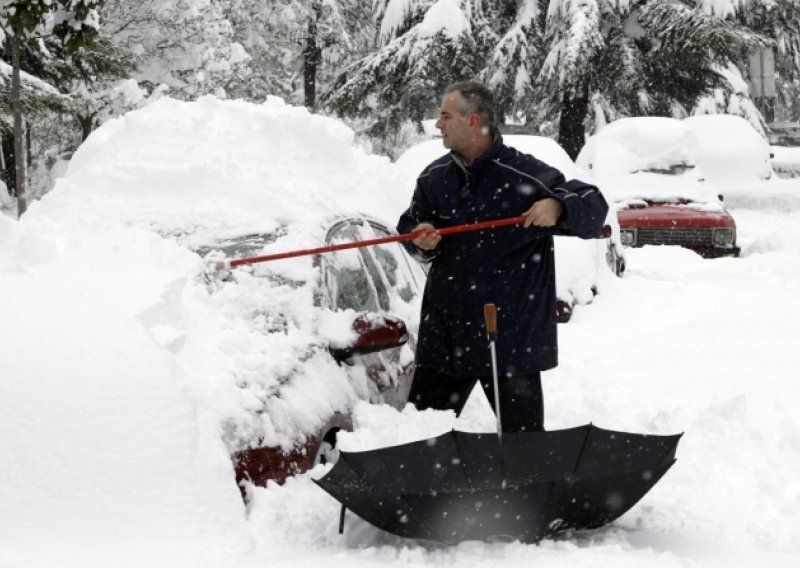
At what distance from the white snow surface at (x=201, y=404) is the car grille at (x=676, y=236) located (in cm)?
645

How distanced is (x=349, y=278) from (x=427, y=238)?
494 mm

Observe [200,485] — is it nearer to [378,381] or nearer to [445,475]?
[445,475]

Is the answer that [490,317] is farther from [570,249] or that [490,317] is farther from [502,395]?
[570,249]

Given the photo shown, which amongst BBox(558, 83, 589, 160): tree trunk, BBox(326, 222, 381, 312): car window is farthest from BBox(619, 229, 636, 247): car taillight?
BBox(326, 222, 381, 312): car window

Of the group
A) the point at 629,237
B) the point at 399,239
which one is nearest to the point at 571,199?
the point at 399,239

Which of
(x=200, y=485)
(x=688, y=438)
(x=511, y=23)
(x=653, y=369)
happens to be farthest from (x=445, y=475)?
(x=511, y=23)

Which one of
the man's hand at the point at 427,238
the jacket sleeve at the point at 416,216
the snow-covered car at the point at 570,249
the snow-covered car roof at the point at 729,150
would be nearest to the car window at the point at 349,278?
the jacket sleeve at the point at 416,216

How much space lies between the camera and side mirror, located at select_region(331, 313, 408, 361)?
12.3 feet

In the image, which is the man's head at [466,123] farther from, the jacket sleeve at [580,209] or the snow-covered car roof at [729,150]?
the snow-covered car roof at [729,150]

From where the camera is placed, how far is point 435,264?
165 inches

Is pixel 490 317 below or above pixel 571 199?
below

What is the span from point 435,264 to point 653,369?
10.7ft

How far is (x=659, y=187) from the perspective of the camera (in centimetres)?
1322

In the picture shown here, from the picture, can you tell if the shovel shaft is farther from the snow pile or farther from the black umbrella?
the black umbrella
